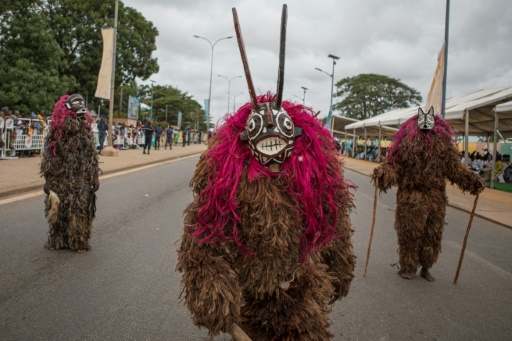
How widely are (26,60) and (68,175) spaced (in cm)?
2423

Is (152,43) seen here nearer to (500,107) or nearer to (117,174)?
(117,174)

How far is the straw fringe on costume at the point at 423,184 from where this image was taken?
14.4 ft

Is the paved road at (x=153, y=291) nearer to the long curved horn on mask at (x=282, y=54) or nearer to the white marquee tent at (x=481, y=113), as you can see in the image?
the long curved horn on mask at (x=282, y=54)

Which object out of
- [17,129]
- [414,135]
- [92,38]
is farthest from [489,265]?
[92,38]

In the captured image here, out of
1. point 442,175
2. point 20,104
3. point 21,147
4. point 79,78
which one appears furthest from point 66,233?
point 79,78

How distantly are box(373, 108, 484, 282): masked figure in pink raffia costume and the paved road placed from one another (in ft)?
1.21

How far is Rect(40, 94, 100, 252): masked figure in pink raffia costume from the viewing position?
4609 millimetres

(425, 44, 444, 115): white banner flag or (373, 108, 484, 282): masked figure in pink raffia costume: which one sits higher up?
(425, 44, 444, 115): white banner flag

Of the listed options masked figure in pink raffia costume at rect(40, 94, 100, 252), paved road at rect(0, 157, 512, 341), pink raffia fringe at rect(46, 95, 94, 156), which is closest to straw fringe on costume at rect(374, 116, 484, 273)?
paved road at rect(0, 157, 512, 341)

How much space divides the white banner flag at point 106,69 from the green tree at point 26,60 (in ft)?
36.0

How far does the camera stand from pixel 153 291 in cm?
371

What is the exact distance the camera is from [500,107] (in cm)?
1227

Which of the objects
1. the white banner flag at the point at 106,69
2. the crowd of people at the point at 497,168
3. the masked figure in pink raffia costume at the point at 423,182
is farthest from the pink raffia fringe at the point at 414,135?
the crowd of people at the point at 497,168

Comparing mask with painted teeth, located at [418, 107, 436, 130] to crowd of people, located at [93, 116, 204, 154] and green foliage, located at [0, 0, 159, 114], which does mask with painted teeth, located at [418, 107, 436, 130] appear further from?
green foliage, located at [0, 0, 159, 114]
